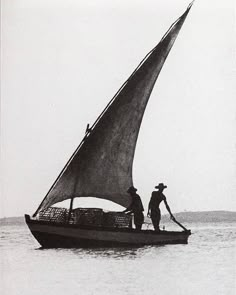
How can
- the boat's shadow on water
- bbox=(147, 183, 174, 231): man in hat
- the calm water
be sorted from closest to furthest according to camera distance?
1. the calm water
2. bbox=(147, 183, 174, 231): man in hat
3. the boat's shadow on water

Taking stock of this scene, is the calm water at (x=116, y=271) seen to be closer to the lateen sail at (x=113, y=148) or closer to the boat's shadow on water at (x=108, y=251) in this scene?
the boat's shadow on water at (x=108, y=251)

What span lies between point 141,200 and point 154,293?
1164 millimetres

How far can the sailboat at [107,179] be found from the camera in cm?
531

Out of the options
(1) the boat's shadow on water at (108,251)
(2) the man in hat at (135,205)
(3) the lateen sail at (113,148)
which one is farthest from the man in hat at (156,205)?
(3) the lateen sail at (113,148)

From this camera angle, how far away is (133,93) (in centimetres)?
559

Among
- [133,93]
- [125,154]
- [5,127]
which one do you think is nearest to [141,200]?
[125,154]

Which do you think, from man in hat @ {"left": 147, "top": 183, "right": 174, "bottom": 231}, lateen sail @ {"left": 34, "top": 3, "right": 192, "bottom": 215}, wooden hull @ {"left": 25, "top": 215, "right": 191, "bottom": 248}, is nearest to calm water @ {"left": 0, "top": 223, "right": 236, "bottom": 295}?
wooden hull @ {"left": 25, "top": 215, "right": 191, "bottom": 248}

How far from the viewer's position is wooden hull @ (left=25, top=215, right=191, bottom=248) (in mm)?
5371

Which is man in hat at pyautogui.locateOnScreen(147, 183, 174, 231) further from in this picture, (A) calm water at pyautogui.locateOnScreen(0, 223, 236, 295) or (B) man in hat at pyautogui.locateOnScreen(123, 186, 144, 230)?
(A) calm water at pyautogui.locateOnScreen(0, 223, 236, 295)

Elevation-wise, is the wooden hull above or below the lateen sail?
below

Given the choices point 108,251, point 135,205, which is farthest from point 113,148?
point 108,251

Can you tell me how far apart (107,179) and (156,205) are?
0.78 meters

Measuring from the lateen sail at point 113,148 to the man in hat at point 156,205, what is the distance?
0.35 m

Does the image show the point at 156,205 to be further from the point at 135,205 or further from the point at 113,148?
the point at 113,148
